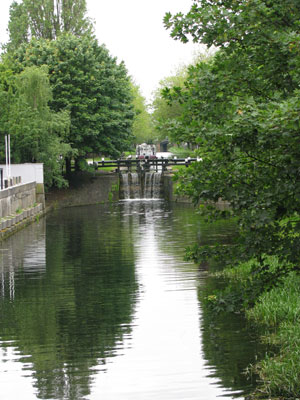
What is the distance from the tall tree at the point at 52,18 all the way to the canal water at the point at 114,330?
4310cm

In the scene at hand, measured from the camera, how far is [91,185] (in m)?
51.0

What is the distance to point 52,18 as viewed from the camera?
6625 centimetres

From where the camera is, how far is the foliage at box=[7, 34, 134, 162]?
1882 inches

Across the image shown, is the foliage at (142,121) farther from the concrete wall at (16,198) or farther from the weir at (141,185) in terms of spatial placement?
the concrete wall at (16,198)

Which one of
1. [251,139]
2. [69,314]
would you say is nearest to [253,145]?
[251,139]

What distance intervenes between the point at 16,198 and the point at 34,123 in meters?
8.74

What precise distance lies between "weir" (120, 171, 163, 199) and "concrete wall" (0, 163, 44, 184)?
12.0 metres

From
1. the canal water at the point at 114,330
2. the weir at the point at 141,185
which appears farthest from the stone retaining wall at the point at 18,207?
the weir at the point at 141,185

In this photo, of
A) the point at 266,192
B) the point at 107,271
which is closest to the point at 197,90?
the point at 266,192

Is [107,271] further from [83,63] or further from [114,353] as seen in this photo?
[83,63]

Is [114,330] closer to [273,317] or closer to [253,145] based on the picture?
[273,317]

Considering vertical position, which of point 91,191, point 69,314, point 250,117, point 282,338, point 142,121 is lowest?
point 69,314

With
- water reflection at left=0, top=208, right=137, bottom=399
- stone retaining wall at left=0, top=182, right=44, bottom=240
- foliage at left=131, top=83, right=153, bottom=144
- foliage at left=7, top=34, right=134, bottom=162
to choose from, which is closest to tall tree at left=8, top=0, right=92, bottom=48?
foliage at left=7, top=34, right=134, bottom=162

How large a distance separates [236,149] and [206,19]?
2074 millimetres
